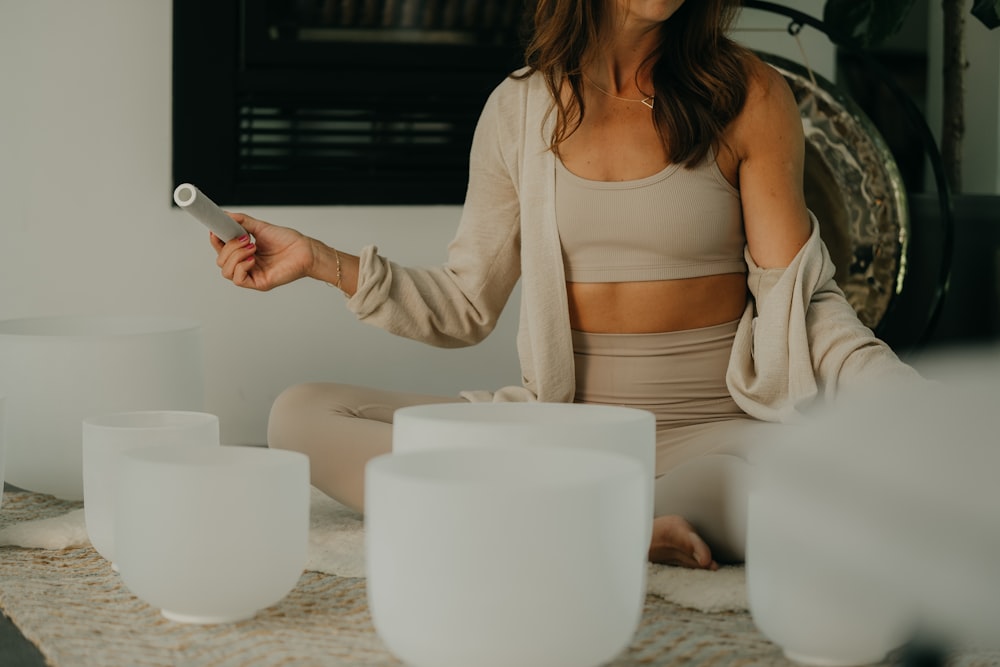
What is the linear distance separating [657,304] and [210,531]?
2.73 feet

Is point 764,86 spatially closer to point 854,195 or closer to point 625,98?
point 625,98

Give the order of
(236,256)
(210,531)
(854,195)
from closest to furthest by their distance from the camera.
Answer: (210,531) → (236,256) → (854,195)

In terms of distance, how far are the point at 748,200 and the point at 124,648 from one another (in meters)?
1.04

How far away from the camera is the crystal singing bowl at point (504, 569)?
34.5 inches

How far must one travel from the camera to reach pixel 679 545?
1.42 meters

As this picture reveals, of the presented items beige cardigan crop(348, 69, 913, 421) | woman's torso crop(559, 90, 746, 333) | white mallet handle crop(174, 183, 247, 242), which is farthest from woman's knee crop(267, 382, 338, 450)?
woman's torso crop(559, 90, 746, 333)

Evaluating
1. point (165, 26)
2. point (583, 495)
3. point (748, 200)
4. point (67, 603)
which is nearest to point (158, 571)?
point (67, 603)

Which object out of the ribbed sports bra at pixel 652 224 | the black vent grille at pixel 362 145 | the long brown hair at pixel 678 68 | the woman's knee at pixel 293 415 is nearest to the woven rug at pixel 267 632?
the woman's knee at pixel 293 415

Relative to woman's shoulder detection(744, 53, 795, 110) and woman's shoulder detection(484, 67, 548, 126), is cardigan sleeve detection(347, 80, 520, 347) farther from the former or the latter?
woman's shoulder detection(744, 53, 795, 110)

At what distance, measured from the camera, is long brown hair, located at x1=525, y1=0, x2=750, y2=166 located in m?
1.74

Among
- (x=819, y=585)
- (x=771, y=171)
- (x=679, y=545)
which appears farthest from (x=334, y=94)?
(x=819, y=585)

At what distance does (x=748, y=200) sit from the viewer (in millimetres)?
1744

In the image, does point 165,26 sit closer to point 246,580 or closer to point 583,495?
point 246,580

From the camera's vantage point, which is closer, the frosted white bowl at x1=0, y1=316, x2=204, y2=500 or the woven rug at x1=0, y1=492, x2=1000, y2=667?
the woven rug at x1=0, y1=492, x2=1000, y2=667
